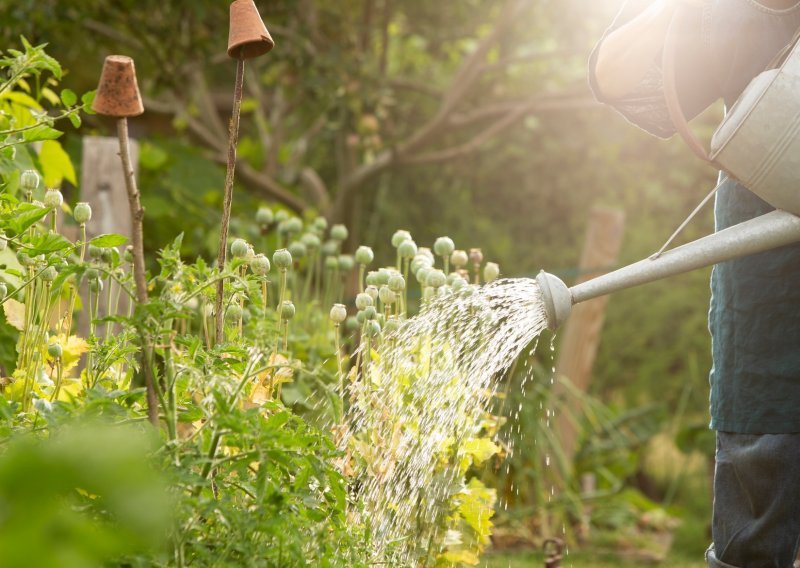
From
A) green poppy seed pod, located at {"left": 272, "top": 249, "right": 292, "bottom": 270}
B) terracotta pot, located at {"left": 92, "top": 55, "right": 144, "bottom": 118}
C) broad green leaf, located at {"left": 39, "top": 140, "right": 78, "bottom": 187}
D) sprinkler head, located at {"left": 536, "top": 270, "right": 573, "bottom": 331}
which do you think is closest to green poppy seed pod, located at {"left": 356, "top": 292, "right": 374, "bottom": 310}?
green poppy seed pod, located at {"left": 272, "top": 249, "right": 292, "bottom": 270}

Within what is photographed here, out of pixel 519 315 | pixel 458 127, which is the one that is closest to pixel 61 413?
pixel 519 315

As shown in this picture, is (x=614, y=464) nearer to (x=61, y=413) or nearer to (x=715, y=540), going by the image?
(x=715, y=540)

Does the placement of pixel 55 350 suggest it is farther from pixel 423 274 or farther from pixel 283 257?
pixel 423 274

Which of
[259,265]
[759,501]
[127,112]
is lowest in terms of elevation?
[759,501]

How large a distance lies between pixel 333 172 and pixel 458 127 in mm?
1744

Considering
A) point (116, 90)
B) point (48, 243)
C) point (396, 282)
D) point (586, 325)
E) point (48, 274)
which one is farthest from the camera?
point (586, 325)

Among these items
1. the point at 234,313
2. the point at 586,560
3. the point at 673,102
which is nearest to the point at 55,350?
the point at 234,313

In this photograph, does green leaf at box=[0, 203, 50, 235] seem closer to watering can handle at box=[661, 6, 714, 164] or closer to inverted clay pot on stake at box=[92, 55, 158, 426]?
inverted clay pot on stake at box=[92, 55, 158, 426]

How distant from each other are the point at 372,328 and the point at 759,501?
2.56ft

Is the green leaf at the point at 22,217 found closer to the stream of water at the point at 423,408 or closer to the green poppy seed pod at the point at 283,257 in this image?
the green poppy seed pod at the point at 283,257

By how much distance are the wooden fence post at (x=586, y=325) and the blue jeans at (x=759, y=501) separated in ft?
7.46

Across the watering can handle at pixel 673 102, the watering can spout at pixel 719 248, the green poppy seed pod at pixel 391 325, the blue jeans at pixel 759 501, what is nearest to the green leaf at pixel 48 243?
the green poppy seed pod at pixel 391 325

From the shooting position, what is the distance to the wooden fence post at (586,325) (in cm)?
421

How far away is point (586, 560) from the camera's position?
375 centimetres
